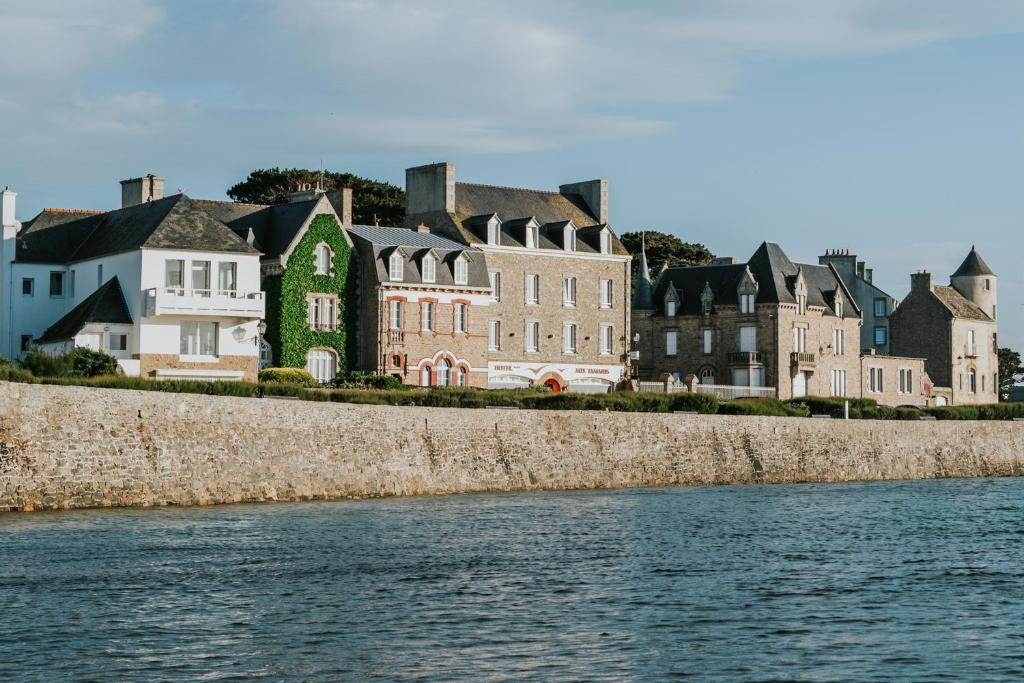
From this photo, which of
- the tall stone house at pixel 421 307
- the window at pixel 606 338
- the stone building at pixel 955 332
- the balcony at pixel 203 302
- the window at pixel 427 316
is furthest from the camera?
the stone building at pixel 955 332

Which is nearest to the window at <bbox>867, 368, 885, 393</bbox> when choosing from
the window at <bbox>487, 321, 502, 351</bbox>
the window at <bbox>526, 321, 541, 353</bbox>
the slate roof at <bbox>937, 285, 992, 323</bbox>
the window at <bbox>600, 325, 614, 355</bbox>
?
the slate roof at <bbox>937, 285, 992, 323</bbox>

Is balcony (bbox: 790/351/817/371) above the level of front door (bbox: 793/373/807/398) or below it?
above

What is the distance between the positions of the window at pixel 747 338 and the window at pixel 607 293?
9421 mm

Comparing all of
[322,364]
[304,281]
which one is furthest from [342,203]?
[322,364]

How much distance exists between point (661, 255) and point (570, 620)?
8680 centimetres

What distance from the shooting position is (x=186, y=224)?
195 ft

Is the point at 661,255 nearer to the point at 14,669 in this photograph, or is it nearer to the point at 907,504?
the point at 907,504

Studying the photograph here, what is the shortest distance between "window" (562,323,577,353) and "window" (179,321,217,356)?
959 inches

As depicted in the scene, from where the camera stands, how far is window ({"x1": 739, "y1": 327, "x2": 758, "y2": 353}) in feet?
280

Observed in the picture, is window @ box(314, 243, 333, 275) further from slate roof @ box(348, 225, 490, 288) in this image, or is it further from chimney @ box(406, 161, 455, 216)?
chimney @ box(406, 161, 455, 216)

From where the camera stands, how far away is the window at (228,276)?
59.6 meters

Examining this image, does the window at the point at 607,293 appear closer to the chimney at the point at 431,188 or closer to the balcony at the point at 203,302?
the chimney at the point at 431,188

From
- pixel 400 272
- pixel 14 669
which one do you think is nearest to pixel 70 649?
pixel 14 669

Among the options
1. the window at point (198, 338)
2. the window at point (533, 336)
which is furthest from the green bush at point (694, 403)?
the window at point (533, 336)
